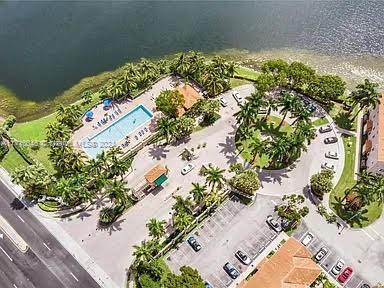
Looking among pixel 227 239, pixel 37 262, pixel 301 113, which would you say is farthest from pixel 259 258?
pixel 37 262

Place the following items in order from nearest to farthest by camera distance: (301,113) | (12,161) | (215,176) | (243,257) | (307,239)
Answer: (243,257)
(307,239)
(215,176)
(301,113)
(12,161)

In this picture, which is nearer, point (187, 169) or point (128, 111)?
point (187, 169)

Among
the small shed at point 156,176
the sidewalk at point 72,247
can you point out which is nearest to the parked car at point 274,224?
the small shed at point 156,176

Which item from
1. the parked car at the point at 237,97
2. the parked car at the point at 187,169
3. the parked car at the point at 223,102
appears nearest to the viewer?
the parked car at the point at 187,169

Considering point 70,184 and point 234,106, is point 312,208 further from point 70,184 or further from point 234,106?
point 70,184

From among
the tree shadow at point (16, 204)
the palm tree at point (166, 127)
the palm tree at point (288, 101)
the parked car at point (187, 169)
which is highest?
the tree shadow at point (16, 204)

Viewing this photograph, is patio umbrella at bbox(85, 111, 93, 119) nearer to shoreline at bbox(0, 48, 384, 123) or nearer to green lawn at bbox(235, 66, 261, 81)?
shoreline at bbox(0, 48, 384, 123)

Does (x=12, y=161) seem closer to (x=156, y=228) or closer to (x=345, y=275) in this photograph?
(x=156, y=228)

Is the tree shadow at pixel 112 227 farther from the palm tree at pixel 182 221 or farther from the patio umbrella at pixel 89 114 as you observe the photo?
the patio umbrella at pixel 89 114
